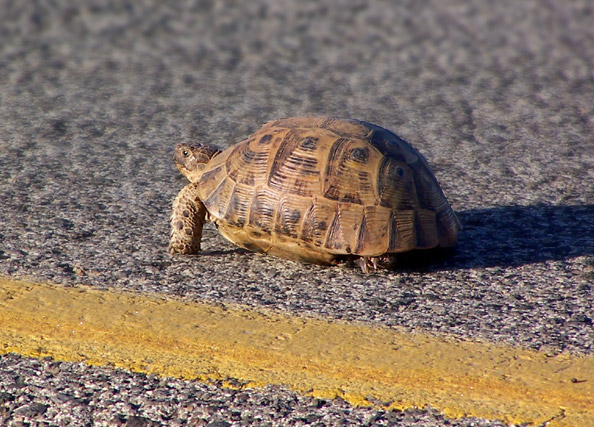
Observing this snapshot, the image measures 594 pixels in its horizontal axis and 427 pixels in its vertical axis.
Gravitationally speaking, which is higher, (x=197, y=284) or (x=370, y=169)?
(x=370, y=169)

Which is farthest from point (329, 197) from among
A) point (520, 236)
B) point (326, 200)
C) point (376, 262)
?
point (520, 236)

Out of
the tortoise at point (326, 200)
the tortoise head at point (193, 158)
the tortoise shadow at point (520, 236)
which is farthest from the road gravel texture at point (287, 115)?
the tortoise head at point (193, 158)

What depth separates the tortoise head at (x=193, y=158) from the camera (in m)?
5.22

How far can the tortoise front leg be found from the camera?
4629 millimetres

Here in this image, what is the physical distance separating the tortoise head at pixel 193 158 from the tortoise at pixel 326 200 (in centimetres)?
40

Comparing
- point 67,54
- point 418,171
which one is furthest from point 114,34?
point 418,171

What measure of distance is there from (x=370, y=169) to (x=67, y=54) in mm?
5831

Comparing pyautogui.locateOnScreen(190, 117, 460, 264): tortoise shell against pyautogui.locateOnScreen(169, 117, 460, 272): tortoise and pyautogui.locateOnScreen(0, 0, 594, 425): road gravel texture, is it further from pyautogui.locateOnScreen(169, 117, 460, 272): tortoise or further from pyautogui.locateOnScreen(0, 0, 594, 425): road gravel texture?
pyautogui.locateOnScreen(0, 0, 594, 425): road gravel texture

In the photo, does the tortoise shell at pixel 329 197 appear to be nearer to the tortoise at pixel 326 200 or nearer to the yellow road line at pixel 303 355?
the tortoise at pixel 326 200

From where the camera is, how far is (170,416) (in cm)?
314

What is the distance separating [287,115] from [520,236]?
2996 millimetres

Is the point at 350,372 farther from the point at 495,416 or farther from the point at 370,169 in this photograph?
the point at 370,169

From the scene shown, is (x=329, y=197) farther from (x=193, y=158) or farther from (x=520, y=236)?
(x=520, y=236)

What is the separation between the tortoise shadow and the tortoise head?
1.51m
